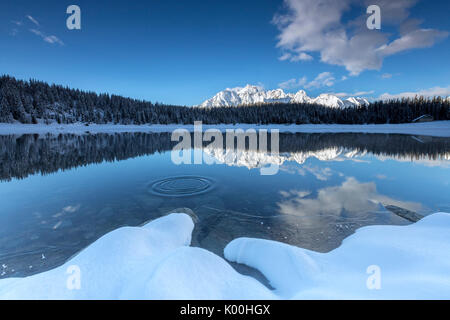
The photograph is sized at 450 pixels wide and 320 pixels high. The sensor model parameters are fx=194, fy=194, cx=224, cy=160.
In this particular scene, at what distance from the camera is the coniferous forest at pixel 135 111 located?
68.0 metres

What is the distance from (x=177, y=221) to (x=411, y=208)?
811 cm

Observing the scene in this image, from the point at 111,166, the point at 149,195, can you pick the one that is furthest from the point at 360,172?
the point at 111,166

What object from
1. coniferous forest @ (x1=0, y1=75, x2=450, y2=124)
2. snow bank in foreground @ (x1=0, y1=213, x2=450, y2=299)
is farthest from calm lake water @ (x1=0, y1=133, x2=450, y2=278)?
coniferous forest @ (x1=0, y1=75, x2=450, y2=124)

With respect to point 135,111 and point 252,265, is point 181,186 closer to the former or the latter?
point 252,265

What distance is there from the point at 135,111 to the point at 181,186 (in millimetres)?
97226

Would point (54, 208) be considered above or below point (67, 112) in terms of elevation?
below

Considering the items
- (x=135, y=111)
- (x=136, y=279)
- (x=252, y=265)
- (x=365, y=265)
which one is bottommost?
(x=252, y=265)

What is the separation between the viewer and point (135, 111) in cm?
9419

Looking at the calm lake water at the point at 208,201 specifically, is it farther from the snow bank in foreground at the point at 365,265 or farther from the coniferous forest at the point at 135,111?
the coniferous forest at the point at 135,111

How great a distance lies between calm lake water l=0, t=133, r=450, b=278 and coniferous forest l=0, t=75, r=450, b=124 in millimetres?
73822

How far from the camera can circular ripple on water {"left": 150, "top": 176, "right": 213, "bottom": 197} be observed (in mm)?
8820

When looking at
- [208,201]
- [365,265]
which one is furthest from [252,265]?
[208,201]
